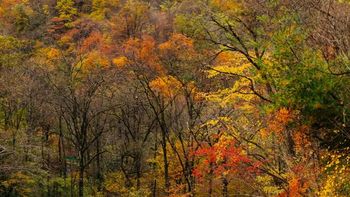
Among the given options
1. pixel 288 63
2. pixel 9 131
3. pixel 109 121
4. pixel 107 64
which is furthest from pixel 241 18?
pixel 107 64

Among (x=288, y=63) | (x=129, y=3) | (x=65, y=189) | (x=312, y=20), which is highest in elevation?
(x=129, y=3)

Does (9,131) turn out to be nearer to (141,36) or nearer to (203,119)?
(203,119)

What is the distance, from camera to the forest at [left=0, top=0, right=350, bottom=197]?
12344 millimetres

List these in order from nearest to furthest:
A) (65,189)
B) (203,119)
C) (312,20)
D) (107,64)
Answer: (312,20) → (203,119) → (65,189) → (107,64)

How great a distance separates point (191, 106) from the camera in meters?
27.0

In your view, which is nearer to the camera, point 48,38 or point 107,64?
point 107,64

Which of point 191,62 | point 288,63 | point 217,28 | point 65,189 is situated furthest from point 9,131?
point 288,63

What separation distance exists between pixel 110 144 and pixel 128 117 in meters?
3.35

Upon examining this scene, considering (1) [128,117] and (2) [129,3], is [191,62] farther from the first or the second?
(2) [129,3]

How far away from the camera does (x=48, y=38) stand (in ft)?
185

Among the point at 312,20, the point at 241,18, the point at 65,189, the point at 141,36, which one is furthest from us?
the point at 141,36

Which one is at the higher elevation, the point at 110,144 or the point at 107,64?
the point at 107,64

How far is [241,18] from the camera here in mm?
16812

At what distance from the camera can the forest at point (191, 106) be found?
12344 millimetres
